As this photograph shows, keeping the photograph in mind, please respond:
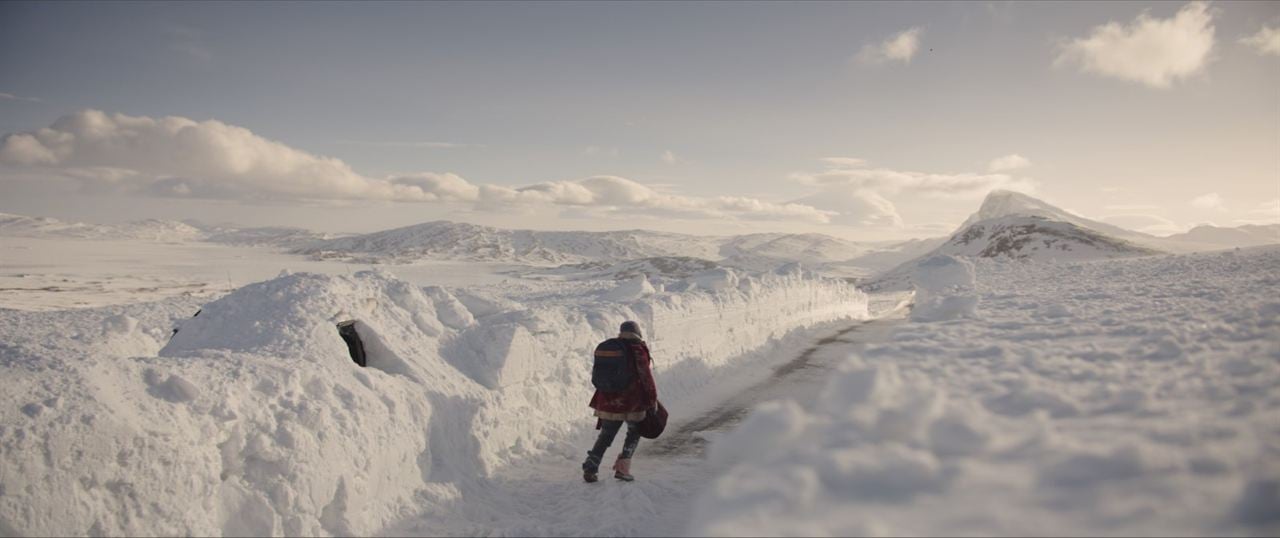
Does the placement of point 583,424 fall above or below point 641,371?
below

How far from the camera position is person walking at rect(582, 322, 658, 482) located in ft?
23.2

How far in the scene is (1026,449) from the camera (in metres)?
4.06

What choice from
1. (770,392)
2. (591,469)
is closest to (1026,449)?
(591,469)

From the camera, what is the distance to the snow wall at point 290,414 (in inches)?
177

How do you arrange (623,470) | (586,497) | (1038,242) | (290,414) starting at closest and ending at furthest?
1. (290,414)
2. (586,497)
3. (623,470)
4. (1038,242)

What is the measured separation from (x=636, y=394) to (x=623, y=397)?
162mm

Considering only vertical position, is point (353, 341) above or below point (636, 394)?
above

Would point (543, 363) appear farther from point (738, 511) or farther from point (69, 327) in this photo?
point (69, 327)

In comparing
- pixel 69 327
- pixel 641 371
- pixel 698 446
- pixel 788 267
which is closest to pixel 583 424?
pixel 698 446

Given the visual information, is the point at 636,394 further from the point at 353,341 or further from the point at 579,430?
the point at 353,341

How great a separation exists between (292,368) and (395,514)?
1.93 m

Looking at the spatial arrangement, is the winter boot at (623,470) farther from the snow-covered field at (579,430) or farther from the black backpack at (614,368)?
the black backpack at (614,368)

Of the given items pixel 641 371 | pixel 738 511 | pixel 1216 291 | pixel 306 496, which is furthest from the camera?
pixel 1216 291

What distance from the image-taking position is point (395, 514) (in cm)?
602
